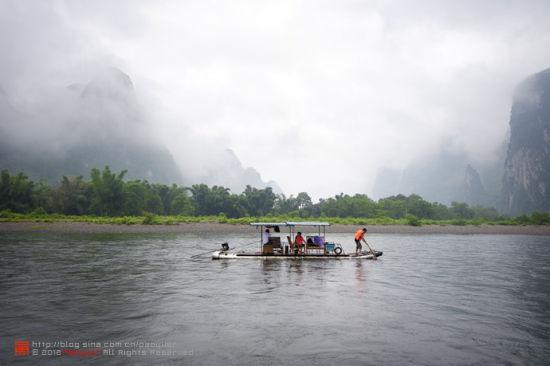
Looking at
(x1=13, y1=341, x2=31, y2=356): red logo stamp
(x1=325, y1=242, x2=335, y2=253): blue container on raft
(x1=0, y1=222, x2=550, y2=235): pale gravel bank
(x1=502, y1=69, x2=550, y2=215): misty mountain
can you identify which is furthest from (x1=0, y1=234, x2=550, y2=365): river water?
(x1=502, y1=69, x2=550, y2=215): misty mountain

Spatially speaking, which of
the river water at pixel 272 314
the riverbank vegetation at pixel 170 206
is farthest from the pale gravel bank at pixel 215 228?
the river water at pixel 272 314

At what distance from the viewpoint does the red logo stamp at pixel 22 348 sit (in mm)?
9242

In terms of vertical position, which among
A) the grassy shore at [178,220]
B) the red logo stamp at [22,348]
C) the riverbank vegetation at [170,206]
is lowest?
the red logo stamp at [22,348]

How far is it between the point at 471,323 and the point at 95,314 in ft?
42.4

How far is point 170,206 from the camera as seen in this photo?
9400cm

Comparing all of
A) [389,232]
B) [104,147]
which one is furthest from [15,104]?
[389,232]

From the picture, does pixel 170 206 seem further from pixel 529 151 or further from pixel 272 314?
pixel 529 151

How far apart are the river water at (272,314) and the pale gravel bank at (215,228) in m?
35.0

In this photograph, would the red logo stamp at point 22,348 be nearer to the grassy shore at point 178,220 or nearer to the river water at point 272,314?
the river water at point 272,314

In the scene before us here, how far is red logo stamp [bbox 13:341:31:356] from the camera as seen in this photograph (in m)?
9.24

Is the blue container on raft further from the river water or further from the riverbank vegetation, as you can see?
the riverbank vegetation

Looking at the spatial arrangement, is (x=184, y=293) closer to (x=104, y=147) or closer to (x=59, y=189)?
(x=59, y=189)

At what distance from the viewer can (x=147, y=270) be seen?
2166 cm

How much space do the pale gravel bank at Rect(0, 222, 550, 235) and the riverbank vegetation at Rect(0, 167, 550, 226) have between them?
120 inches
